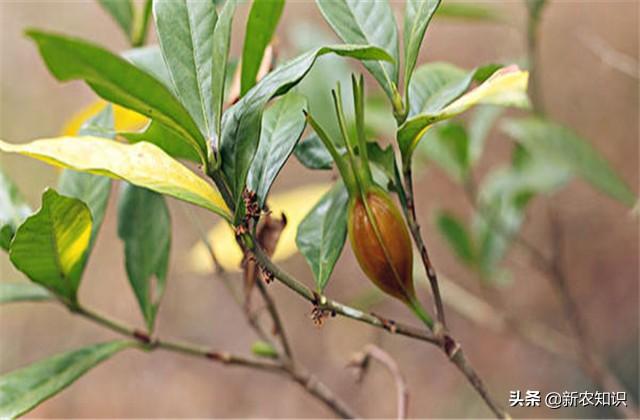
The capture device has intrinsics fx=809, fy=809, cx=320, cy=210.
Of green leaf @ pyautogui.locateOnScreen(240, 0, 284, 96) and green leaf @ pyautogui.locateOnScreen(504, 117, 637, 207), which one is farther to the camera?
green leaf @ pyautogui.locateOnScreen(504, 117, 637, 207)

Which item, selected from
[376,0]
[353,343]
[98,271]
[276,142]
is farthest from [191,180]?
[98,271]

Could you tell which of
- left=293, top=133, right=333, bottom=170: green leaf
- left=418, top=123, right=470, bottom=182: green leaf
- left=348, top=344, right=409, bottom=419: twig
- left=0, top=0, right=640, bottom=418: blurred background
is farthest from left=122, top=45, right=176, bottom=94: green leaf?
left=0, top=0, right=640, bottom=418: blurred background

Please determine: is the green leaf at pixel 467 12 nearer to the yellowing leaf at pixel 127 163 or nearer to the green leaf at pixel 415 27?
the green leaf at pixel 415 27

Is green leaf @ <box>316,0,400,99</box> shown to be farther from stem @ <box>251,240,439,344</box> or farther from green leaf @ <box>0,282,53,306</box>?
green leaf @ <box>0,282,53,306</box>

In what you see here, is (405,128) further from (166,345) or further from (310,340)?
(310,340)

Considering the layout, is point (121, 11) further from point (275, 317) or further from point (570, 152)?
point (570, 152)
